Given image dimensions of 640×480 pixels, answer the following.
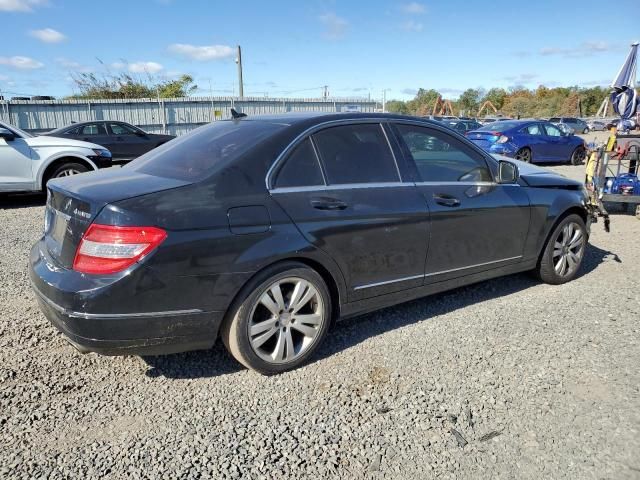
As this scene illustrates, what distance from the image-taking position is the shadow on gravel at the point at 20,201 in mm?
8904

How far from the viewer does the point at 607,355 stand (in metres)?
3.44

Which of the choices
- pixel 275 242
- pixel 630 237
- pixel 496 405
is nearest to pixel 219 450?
pixel 275 242

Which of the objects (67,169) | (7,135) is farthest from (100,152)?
(7,135)

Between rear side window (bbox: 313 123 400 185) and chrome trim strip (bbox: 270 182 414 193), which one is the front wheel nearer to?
rear side window (bbox: 313 123 400 185)

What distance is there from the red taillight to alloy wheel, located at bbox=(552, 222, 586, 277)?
384 cm

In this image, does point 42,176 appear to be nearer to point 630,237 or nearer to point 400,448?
point 400,448

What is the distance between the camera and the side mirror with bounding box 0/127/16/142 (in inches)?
321

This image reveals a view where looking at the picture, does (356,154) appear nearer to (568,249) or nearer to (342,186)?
(342,186)

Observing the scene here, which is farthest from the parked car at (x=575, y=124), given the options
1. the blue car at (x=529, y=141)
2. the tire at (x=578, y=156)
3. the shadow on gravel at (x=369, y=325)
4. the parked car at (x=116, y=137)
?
the shadow on gravel at (x=369, y=325)

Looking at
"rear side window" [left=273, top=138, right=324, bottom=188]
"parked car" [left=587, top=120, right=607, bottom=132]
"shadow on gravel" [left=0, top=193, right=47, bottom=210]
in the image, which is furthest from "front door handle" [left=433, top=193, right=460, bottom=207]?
"parked car" [left=587, top=120, right=607, bottom=132]

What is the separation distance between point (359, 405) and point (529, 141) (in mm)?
14077

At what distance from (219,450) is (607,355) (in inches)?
108

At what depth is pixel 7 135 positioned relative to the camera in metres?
8.21

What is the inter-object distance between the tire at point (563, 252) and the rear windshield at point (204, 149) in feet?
9.72
